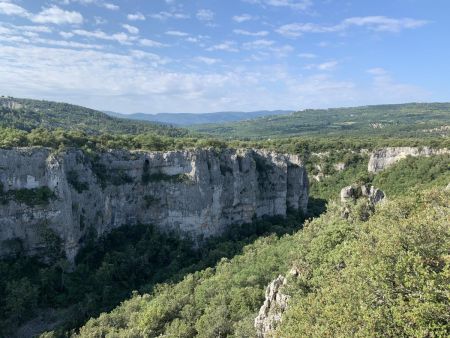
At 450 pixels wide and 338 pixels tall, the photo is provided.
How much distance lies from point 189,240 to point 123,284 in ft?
34.3

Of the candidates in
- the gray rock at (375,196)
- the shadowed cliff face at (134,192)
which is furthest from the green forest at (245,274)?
the gray rock at (375,196)

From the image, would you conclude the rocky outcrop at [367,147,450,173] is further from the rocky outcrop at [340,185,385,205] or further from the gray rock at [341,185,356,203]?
the gray rock at [341,185,356,203]

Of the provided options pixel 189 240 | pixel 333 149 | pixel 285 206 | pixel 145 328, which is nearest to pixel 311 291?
pixel 145 328

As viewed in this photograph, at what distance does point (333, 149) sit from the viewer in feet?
309

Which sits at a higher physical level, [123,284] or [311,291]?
[311,291]

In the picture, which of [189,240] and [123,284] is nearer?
[123,284]

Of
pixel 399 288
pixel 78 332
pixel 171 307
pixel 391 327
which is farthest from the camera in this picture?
pixel 78 332

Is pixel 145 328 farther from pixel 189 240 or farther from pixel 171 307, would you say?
pixel 189 240

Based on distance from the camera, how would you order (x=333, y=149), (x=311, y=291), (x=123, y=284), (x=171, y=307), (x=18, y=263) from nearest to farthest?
(x=311, y=291), (x=171, y=307), (x=18, y=263), (x=123, y=284), (x=333, y=149)

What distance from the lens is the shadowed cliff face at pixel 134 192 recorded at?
41.4 m

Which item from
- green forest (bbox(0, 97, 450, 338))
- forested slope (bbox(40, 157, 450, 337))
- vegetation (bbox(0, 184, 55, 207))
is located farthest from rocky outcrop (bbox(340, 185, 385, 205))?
vegetation (bbox(0, 184, 55, 207))

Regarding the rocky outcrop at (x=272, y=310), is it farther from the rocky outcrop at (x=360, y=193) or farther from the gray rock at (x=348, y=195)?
the gray rock at (x=348, y=195)

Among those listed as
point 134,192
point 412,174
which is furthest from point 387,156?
point 134,192

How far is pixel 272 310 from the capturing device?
23.5m
